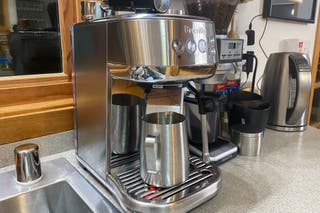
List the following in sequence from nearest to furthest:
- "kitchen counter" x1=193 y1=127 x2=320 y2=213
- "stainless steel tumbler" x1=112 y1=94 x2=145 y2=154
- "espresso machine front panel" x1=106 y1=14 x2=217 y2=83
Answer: "espresso machine front panel" x1=106 y1=14 x2=217 y2=83
"kitchen counter" x1=193 y1=127 x2=320 y2=213
"stainless steel tumbler" x1=112 y1=94 x2=145 y2=154

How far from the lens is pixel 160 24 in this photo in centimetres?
41

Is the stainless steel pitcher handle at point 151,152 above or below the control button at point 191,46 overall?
below

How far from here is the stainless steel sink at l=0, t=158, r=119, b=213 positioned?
541 mm

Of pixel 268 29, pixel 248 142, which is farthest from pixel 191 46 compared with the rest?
pixel 268 29

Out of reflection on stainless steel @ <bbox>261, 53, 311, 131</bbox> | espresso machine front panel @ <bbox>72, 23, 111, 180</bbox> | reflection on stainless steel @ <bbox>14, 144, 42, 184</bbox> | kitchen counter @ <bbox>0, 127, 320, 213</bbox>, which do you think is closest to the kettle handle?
reflection on stainless steel @ <bbox>261, 53, 311, 131</bbox>

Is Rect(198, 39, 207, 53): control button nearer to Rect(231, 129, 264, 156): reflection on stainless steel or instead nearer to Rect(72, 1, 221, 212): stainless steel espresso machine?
Rect(72, 1, 221, 212): stainless steel espresso machine

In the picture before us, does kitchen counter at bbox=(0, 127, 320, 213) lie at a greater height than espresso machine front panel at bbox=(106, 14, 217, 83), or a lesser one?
lesser

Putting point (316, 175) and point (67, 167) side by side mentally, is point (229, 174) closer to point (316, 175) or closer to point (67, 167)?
point (316, 175)

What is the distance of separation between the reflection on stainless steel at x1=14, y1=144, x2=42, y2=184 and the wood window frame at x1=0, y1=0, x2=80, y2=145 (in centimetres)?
9

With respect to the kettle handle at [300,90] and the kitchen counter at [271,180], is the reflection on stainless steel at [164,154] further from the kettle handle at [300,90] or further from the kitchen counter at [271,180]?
the kettle handle at [300,90]

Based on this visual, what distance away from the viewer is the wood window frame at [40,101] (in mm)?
654

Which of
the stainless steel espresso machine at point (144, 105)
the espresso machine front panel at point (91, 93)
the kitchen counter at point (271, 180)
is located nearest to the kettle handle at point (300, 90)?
the kitchen counter at point (271, 180)

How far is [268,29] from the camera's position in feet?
4.38

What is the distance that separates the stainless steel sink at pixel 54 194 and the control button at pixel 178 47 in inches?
13.1
